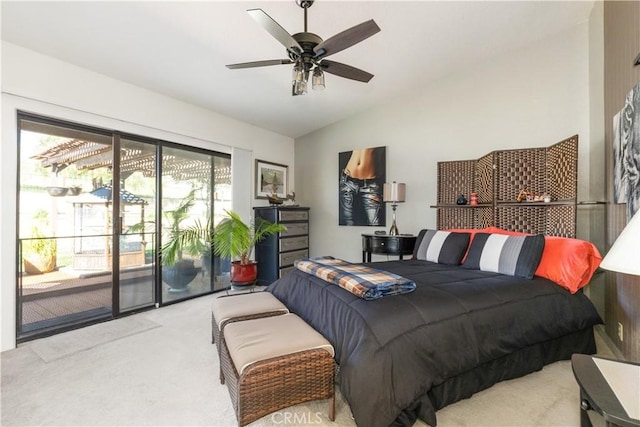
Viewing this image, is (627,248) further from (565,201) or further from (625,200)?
(565,201)

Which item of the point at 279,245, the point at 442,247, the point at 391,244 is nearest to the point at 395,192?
the point at 391,244

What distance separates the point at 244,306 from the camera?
A: 2188mm

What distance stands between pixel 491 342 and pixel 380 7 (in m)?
2.74

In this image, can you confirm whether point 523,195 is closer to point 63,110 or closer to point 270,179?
point 270,179

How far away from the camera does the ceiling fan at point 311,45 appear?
176cm

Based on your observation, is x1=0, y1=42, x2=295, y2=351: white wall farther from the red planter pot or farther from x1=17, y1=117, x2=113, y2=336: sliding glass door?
the red planter pot

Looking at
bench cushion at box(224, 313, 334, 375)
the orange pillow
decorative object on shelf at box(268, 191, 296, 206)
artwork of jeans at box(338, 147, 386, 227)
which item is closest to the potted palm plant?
decorative object on shelf at box(268, 191, 296, 206)

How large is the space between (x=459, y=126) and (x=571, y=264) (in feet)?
7.26

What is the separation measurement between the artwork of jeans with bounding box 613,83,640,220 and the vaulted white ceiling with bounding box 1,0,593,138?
54.3 inches

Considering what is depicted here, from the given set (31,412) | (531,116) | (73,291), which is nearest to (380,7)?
(531,116)

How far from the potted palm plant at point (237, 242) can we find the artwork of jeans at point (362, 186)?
3.87ft

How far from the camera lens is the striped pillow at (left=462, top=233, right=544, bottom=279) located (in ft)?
7.63

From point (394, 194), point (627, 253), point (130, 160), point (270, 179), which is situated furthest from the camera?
point (270, 179)

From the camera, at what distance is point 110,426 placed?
5.22ft
